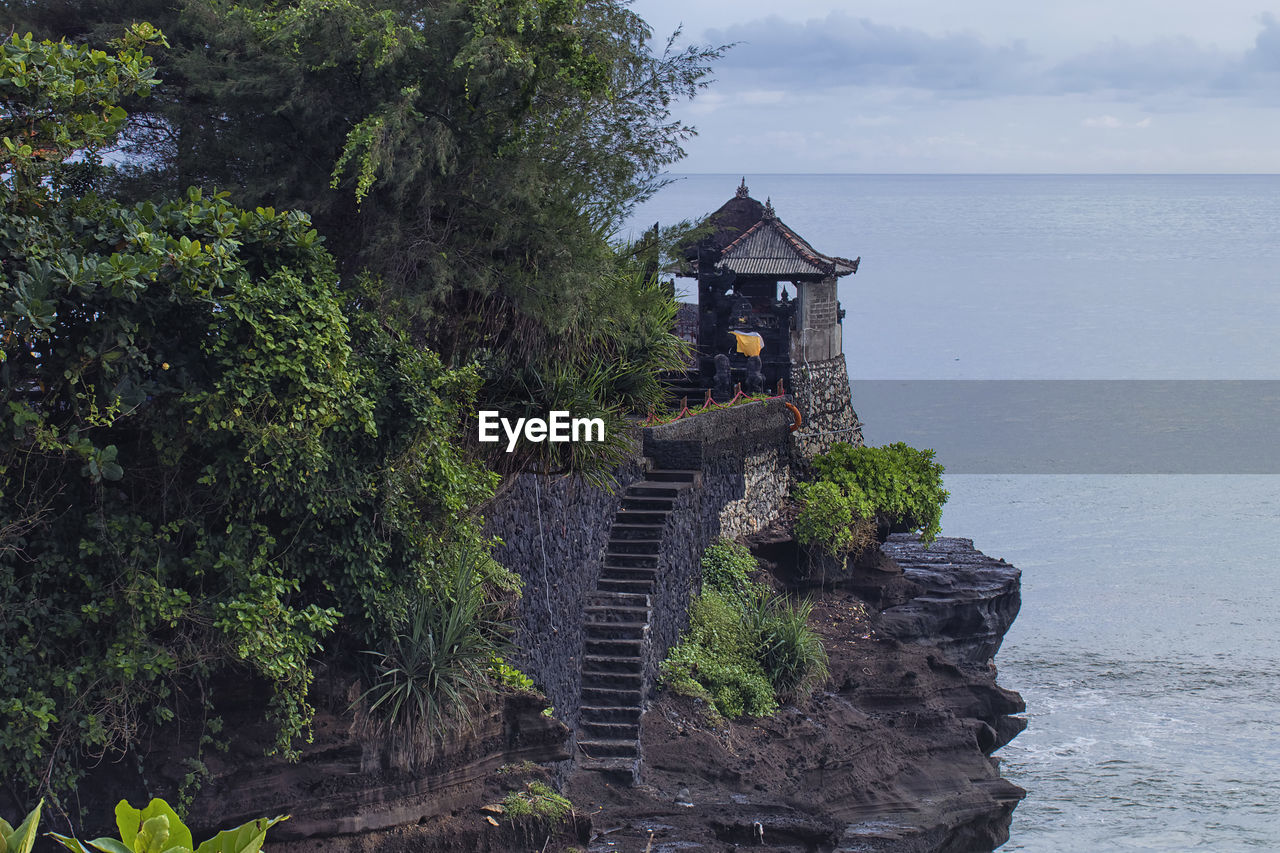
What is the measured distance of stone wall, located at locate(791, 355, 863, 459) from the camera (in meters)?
28.5

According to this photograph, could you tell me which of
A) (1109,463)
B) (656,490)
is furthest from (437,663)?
(1109,463)

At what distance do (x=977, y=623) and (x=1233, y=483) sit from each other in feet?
169

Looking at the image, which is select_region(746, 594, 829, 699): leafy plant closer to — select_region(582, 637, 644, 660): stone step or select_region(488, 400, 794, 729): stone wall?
select_region(488, 400, 794, 729): stone wall

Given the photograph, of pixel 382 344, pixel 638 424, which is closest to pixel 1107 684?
pixel 638 424

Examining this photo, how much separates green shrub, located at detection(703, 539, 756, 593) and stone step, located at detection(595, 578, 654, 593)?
10.6 feet

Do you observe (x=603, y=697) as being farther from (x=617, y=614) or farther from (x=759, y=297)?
(x=759, y=297)

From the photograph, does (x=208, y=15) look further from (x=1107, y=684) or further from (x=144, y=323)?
(x=1107, y=684)

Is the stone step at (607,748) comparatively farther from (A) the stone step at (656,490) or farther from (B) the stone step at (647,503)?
(A) the stone step at (656,490)

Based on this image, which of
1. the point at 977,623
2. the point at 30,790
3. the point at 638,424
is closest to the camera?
the point at 30,790

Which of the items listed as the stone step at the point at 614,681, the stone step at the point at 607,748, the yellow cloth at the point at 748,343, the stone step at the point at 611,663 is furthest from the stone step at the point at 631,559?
the yellow cloth at the point at 748,343

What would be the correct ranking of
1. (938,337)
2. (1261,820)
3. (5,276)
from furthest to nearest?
(938,337) < (1261,820) < (5,276)

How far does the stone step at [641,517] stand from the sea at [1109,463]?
247 inches

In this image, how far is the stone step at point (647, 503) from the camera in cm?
2102

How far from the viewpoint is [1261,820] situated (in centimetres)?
3092
